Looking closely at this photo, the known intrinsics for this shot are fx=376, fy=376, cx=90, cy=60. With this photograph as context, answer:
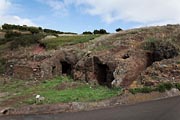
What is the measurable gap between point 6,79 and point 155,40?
17.4 meters

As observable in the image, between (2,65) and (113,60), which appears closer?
(113,60)

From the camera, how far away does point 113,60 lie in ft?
125

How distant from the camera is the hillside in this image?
3209 centimetres

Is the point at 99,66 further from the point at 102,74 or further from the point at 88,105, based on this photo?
the point at 88,105

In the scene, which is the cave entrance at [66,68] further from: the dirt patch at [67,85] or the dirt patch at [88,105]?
the dirt patch at [88,105]

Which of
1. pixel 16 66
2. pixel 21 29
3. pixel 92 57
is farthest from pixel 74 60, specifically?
pixel 21 29

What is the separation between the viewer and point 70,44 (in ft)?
159

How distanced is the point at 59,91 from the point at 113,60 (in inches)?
280

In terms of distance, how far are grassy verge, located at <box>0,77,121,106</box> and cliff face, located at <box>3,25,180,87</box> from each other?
1943 millimetres

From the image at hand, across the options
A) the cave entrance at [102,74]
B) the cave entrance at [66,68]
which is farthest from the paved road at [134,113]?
the cave entrance at [66,68]

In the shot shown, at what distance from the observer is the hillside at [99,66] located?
32094 mm

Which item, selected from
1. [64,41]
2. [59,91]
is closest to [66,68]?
[64,41]

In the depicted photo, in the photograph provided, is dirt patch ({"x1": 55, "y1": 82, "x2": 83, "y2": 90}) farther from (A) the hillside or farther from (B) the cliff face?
(B) the cliff face

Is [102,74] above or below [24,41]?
below
